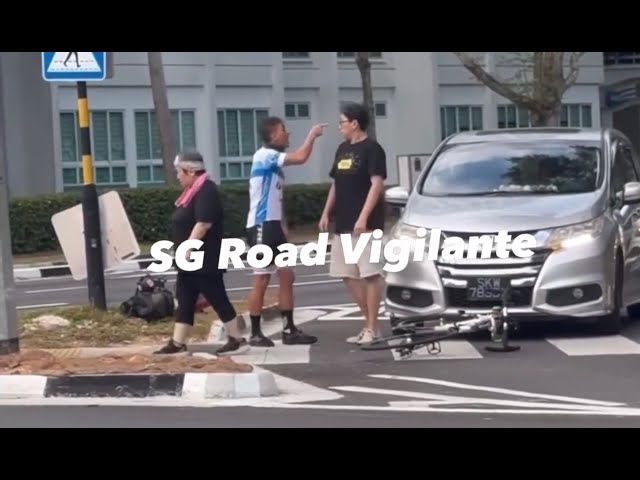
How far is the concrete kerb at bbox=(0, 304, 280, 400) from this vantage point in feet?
32.4

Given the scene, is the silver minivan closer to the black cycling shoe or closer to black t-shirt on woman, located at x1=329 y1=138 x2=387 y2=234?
black t-shirt on woman, located at x1=329 y1=138 x2=387 y2=234

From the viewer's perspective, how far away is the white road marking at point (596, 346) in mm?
11687

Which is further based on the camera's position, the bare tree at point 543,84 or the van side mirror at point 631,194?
the bare tree at point 543,84

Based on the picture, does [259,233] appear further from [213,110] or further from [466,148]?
[213,110]

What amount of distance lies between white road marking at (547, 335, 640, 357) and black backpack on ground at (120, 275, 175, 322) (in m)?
3.60

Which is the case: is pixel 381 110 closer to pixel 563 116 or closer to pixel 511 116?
pixel 511 116

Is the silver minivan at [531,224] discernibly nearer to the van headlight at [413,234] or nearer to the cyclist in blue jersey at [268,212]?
the van headlight at [413,234]

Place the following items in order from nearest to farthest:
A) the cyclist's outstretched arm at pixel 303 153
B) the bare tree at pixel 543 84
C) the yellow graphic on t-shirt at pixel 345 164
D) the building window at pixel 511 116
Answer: the cyclist's outstretched arm at pixel 303 153
the yellow graphic on t-shirt at pixel 345 164
the bare tree at pixel 543 84
the building window at pixel 511 116

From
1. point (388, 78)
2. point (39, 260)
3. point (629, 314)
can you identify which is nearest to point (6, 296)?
point (629, 314)

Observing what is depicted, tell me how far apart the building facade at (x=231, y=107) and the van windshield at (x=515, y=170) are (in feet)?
63.5

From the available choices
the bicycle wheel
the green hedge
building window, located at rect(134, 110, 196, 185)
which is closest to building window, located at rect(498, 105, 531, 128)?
building window, located at rect(134, 110, 196, 185)

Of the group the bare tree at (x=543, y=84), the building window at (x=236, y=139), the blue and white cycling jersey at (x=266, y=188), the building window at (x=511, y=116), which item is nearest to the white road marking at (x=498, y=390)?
the blue and white cycling jersey at (x=266, y=188)
